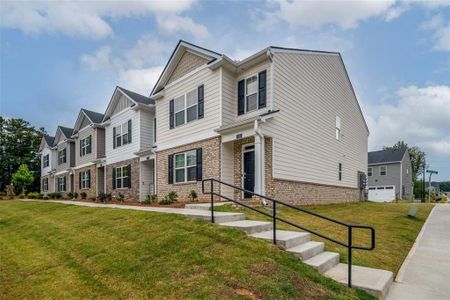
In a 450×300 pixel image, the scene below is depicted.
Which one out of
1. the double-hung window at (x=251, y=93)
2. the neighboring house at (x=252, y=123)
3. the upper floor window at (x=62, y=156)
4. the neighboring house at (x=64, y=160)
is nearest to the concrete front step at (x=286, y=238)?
the neighboring house at (x=252, y=123)

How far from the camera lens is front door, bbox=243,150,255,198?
12820 mm

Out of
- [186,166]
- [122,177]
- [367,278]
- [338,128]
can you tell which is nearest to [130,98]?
[122,177]

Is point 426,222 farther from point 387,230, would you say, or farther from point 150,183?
point 150,183

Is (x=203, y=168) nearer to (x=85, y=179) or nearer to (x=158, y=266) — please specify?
(x=158, y=266)

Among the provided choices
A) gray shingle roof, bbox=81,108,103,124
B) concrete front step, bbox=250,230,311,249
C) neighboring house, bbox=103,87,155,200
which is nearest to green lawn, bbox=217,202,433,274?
concrete front step, bbox=250,230,311,249

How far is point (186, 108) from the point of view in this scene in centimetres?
1526

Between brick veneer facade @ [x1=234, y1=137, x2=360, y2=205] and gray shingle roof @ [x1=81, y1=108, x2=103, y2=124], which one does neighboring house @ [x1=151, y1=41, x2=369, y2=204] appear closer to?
brick veneer facade @ [x1=234, y1=137, x2=360, y2=205]

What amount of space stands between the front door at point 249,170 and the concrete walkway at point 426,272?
5991 mm

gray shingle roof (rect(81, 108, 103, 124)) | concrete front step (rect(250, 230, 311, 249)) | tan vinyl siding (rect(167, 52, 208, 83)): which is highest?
tan vinyl siding (rect(167, 52, 208, 83))

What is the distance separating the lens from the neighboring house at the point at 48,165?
3338cm

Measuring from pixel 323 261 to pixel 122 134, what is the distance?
1823 centimetres

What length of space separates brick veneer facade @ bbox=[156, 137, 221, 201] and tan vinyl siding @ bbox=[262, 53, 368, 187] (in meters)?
2.48

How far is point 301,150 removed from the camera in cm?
1448

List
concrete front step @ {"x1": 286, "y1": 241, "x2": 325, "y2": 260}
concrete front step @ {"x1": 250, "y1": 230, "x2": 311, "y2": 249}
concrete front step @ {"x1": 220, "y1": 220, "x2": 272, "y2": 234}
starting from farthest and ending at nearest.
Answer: concrete front step @ {"x1": 220, "y1": 220, "x2": 272, "y2": 234}
concrete front step @ {"x1": 250, "y1": 230, "x2": 311, "y2": 249}
concrete front step @ {"x1": 286, "y1": 241, "x2": 325, "y2": 260}
